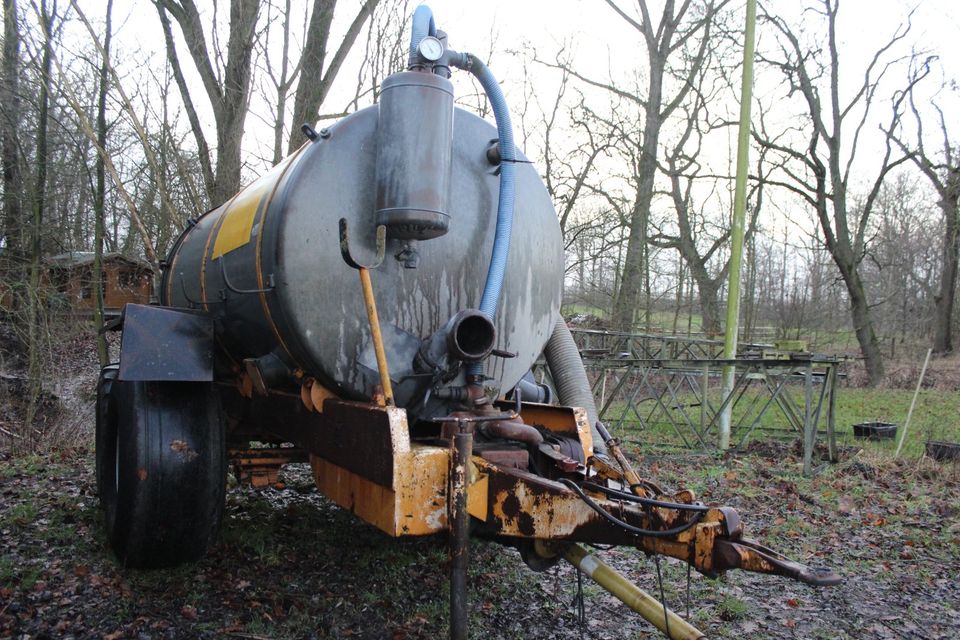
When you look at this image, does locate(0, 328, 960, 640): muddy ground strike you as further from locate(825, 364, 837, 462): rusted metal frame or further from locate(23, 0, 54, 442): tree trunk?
locate(23, 0, 54, 442): tree trunk

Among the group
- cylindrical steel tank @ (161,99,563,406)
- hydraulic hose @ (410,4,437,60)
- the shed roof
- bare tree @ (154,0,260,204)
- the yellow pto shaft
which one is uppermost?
bare tree @ (154,0,260,204)

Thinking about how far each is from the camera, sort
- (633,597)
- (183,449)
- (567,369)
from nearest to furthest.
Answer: (633,597) → (183,449) → (567,369)

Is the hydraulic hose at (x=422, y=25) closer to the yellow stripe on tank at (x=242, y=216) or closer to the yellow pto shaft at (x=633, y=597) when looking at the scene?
the yellow stripe on tank at (x=242, y=216)

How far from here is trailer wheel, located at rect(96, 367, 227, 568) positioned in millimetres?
3549

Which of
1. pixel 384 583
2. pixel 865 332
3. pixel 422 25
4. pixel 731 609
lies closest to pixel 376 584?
pixel 384 583

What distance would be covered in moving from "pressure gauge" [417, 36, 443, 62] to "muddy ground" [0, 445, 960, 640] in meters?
2.63

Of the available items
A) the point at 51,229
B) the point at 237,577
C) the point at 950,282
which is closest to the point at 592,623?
the point at 237,577

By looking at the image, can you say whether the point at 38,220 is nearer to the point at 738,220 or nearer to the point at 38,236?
the point at 38,236

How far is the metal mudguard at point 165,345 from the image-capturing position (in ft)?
11.1

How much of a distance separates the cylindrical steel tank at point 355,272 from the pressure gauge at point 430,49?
39cm

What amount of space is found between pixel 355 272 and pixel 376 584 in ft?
6.23

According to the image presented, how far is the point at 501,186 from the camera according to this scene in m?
3.30

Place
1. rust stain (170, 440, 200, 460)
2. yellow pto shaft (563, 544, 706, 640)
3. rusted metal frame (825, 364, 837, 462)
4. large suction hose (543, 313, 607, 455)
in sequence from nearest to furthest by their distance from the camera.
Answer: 1. yellow pto shaft (563, 544, 706, 640)
2. rust stain (170, 440, 200, 460)
3. large suction hose (543, 313, 607, 455)
4. rusted metal frame (825, 364, 837, 462)

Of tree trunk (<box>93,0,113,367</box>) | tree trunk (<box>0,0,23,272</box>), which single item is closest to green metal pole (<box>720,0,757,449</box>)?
tree trunk (<box>93,0,113,367</box>)
